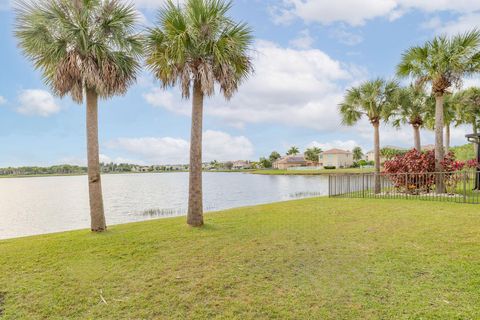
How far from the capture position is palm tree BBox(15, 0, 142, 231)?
777 centimetres

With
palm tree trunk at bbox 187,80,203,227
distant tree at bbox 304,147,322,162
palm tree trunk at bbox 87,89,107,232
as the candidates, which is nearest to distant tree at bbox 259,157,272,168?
distant tree at bbox 304,147,322,162

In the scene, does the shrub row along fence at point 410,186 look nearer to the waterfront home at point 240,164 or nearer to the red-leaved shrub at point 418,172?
the red-leaved shrub at point 418,172

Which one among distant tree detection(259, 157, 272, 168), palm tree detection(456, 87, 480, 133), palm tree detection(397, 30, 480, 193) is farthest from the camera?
distant tree detection(259, 157, 272, 168)

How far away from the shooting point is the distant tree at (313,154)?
107 meters

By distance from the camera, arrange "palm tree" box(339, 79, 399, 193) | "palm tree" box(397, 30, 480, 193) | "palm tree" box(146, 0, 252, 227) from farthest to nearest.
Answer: "palm tree" box(339, 79, 399, 193) → "palm tree" box(397, 30, 480, 193) → "palm tree" box(146, 0, 252, 227)

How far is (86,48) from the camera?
25.6 ft

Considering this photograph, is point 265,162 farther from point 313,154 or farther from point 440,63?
point 440,63

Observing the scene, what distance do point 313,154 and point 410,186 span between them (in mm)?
94557

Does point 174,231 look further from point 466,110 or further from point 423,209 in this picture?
point 466,110

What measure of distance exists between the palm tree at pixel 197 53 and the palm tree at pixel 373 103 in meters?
11.1

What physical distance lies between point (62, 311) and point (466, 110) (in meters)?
30.8

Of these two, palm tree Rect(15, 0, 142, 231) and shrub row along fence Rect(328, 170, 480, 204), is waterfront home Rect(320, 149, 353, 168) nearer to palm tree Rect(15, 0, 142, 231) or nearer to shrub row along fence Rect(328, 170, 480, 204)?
shrub row along fence Rect(328, 170, 480, 204)

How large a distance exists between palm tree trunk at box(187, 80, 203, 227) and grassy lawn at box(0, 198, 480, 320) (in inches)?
23.1

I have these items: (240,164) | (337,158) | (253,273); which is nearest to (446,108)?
(253,273)
